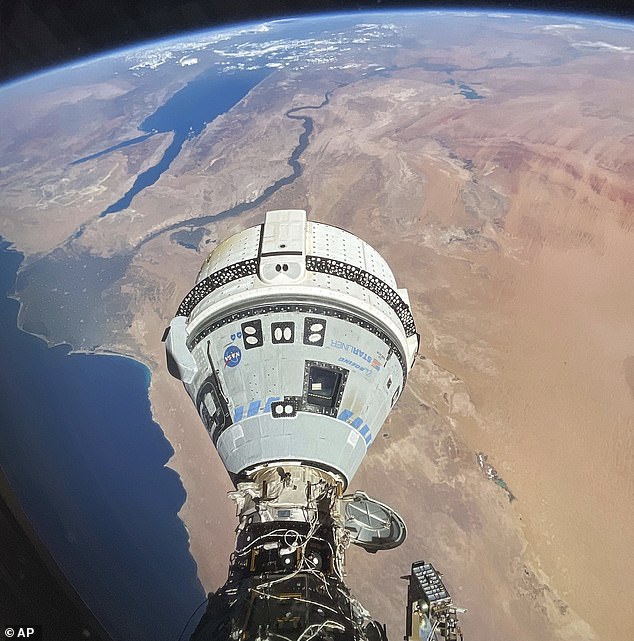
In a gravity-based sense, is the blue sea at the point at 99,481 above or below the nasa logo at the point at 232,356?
below

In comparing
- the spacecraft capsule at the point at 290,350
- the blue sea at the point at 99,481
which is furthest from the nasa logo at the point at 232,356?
the blue sea at the point at 99,481

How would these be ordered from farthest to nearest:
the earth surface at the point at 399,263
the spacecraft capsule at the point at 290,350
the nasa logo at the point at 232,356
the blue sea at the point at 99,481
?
1. the earth surface at the point at 399,263
2. the blue sea at the point at 99,481
3. the nasa logo at the point at 232,356
4. the spacecraft capsule at the point at 290,350

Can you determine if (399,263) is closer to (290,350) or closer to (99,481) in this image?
(290,350)

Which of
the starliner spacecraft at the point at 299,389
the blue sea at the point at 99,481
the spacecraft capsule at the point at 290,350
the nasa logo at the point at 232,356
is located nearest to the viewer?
the starliner spacecraft at the point at 299,389

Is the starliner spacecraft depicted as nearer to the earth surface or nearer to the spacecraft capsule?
the spacecraft capsule

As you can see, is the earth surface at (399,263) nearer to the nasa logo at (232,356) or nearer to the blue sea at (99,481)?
the blue sea at (99,481)
